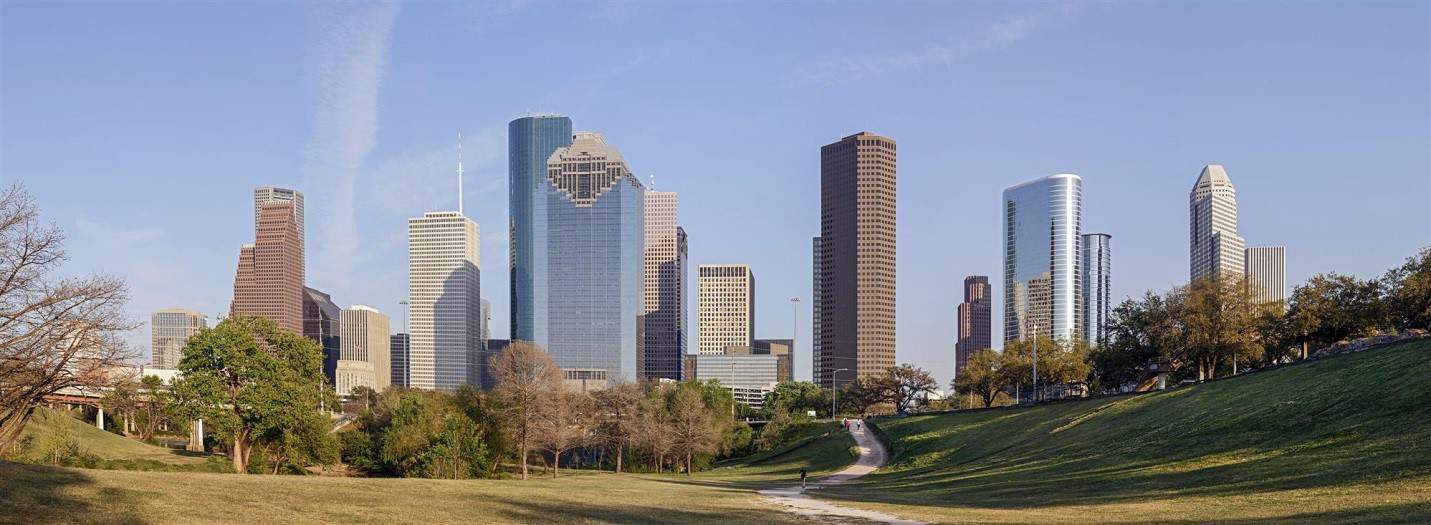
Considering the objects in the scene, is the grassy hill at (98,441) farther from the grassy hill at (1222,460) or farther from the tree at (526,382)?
the grassy hill at (1222,460)

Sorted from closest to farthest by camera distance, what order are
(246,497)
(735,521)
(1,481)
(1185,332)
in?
→ (1,481)
(246,497)
(735,521)
(1185,332)

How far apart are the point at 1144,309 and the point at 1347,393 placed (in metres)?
43.7

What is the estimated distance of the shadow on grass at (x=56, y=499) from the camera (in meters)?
19.8

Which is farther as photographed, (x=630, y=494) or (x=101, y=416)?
(x=101, y=416)

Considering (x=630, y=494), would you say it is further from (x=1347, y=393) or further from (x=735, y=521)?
(x=1347, y=393)

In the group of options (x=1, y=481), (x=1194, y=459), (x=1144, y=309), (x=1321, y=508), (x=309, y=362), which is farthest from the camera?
(x=1144, y=309)

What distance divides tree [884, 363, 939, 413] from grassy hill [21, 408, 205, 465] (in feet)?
299

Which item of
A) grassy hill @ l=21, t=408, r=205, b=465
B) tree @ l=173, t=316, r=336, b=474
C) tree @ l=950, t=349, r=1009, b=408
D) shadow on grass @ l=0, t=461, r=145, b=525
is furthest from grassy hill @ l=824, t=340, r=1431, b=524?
grassy hill @ l=21, t=408, r=205, b=465

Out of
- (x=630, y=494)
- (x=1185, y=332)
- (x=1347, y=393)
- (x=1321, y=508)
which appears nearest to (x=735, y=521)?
(x=630, y=494)

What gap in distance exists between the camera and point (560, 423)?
73.4 metres

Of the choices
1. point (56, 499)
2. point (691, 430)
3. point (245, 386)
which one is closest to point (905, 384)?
point (691, 430)

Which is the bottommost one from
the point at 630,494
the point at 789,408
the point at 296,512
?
the point at 789,408

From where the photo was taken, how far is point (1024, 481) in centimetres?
3931

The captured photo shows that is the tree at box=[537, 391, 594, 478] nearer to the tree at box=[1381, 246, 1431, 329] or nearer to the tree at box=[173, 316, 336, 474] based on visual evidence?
the tree at box=[173, 316, 336, 474]
